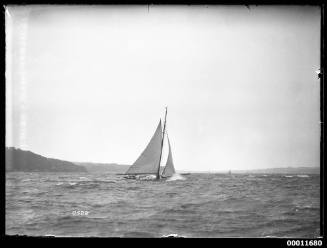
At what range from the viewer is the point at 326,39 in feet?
10.5

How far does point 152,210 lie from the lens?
→ 3357mm

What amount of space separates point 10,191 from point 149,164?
8.56 ft

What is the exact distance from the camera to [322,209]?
10.5 ft

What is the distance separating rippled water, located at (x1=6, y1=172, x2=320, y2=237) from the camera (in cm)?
328

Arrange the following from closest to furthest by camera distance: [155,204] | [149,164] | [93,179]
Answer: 1. [155,204]
2. [93,179]
3. [149,164]

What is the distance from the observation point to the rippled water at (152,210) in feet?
10.8
